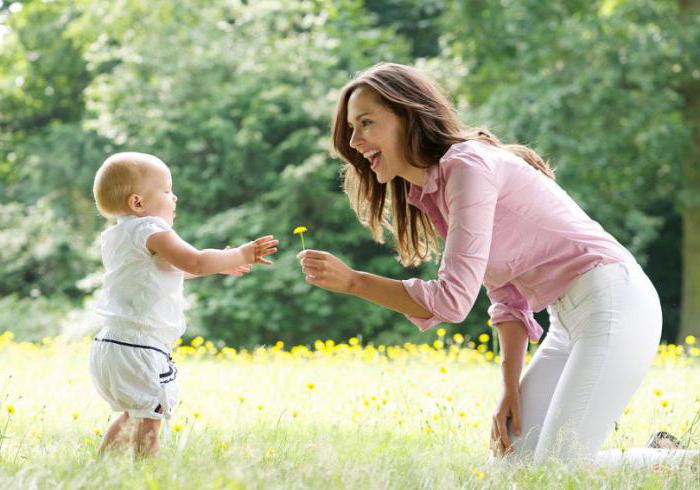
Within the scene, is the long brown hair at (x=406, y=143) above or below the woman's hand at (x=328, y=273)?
above

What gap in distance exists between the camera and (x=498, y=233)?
337 centimetres

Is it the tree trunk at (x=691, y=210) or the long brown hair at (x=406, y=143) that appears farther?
the tree trunk at (x=691, y=210)

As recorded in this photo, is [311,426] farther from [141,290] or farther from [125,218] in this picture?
[125,218]

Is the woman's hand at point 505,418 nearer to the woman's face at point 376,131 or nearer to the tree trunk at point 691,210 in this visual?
the woman's face at point 376,131

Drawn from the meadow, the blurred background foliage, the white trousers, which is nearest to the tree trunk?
the blurred background foliage

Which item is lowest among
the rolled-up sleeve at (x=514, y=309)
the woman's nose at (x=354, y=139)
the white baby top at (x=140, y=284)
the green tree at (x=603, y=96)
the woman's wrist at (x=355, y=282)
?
the white baby top at (x=140, y=284)

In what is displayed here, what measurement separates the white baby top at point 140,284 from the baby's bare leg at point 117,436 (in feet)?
1.08

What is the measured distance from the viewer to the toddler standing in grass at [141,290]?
3227 millimetres

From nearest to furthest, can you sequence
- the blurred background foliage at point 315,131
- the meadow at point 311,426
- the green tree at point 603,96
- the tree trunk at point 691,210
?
1. the meadow at point 311,426
2. the green tree at point 603,96
3. the blurred background foliage at point 315,131
4. the tree trunk at point 691,210

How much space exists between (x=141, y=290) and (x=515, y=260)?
1.39m

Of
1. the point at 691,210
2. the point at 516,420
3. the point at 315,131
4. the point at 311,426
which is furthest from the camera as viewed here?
the point at 315,131

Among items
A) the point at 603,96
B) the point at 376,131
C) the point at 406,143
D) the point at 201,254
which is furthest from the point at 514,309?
the point at 603,96

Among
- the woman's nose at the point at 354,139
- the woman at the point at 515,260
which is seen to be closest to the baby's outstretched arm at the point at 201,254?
the woman at the point at 515,260

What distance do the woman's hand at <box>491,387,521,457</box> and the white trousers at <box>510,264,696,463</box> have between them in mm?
261
